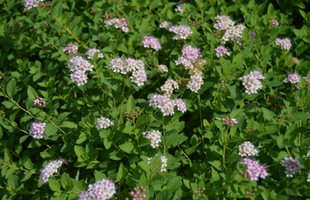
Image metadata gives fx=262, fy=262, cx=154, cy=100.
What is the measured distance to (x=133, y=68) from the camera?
244 centimetres

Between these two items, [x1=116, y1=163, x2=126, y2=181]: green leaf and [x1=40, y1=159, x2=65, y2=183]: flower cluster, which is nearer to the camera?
[x1=116, y1=163, x2=126, y2=181]: green leaf

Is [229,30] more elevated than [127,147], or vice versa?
[229,30]

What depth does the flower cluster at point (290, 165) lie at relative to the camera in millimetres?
2199

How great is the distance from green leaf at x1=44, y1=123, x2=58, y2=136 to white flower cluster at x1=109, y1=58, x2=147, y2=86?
803 mm

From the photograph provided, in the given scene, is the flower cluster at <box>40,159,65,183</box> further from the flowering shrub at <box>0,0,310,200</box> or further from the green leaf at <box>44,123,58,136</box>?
the green leaf at <box>44,123,58,136</box>

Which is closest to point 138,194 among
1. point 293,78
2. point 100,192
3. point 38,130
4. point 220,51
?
point 100,192

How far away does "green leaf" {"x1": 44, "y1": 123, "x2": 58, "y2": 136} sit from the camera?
241cm

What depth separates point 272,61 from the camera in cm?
334

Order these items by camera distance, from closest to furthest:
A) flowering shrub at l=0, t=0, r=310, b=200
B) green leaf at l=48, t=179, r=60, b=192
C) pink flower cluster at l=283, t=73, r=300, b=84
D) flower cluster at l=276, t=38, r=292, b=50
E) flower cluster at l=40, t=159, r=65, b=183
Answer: green leaf at l=48, t=179, r=60, b=192 → flowering shrub at l=0, t=0, r=310, b=200 → flower cluster at l=40, t=159, r=65, b=183 → pink flower cluster at l=283, t=73, r=300, b=84 → flower cluster at l=276, t=38, r=292, b=50

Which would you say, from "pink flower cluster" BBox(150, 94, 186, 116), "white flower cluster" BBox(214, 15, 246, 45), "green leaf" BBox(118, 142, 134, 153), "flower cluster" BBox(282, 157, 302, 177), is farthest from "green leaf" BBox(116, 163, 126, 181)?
"white flower cluster" BBox(214, 15, 246, 45)

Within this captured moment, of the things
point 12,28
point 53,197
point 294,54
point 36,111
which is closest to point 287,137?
point 294,54

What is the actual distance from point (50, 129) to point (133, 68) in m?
0.96

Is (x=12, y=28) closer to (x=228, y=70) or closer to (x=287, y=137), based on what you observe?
(x=228, y=70)

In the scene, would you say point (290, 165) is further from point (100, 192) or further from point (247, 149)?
point (100, 192)
